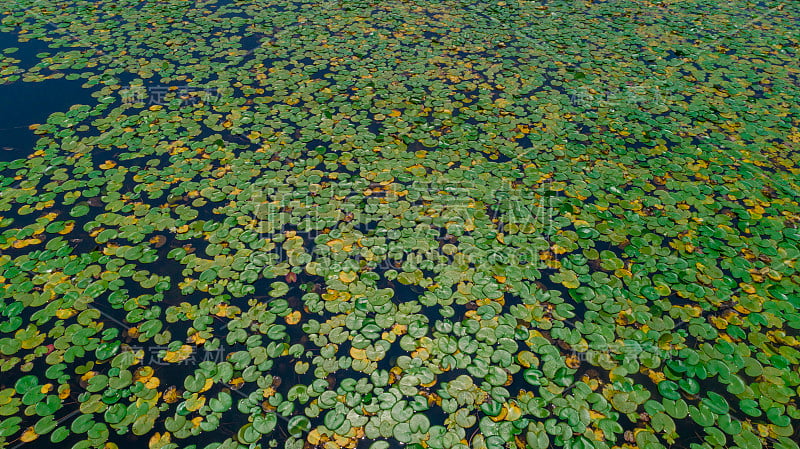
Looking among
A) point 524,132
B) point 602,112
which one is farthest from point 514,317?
point 602,112

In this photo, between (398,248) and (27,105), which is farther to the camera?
(27,105)

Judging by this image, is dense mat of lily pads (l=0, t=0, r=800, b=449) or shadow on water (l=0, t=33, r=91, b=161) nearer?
dense mat of lily pads (l=0, t=0, r=800, b=449)

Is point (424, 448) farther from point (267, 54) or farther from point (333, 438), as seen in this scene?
point (267, 54)

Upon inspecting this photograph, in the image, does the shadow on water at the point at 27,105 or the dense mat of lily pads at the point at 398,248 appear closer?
the dense mat of lily pads at the point at 398,248
